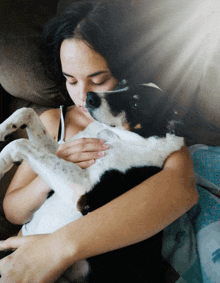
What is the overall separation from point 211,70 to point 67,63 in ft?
1.46

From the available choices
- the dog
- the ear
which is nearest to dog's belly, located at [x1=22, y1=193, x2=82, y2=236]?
the dog

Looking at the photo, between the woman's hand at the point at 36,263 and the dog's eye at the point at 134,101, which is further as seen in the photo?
the dog's eye at the point at 134,101

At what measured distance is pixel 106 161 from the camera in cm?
59

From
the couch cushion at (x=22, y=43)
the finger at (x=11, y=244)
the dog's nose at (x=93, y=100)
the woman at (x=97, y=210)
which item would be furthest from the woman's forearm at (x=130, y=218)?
the couch cushion at (x=22, y=43)

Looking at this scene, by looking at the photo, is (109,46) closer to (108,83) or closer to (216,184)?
(108,83)

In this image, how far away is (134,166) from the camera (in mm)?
585

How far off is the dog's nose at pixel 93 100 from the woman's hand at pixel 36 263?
1.20ft

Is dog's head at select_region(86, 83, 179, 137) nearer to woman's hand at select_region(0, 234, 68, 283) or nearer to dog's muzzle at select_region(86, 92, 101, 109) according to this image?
dog's muzzle at select_region(86, 92, 101, 109)

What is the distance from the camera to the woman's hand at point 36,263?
467 millimetres

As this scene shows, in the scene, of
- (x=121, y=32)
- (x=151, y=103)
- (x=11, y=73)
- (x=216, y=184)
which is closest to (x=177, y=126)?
(x=151, y=103)

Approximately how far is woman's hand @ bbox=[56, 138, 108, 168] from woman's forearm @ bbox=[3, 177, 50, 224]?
11cm

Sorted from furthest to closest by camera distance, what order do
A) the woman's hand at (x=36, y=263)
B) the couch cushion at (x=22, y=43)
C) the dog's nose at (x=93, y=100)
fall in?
the couch cushion at (x=22, y=43) < the dog's nose at (x=93, y=100) < the woman's hand at (x=36, y=263)

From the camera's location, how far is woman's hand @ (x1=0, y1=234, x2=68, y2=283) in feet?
1.53

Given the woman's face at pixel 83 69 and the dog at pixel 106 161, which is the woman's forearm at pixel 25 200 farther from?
the woman's face at pixel 83 69
